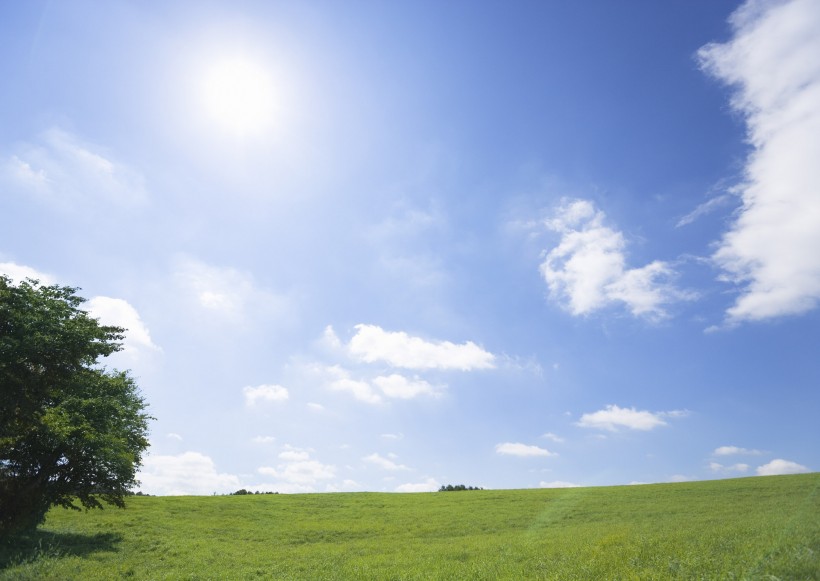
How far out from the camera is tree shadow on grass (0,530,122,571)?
29.0 m

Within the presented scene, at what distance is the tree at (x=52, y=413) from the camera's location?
1305 inches

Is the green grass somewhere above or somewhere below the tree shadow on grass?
above

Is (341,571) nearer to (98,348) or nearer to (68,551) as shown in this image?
(68,551)

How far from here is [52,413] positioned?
106 ft

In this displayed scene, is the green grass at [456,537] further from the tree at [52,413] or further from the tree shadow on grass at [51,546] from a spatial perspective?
the tree at [52,413]

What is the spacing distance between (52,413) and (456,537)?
3080 cm

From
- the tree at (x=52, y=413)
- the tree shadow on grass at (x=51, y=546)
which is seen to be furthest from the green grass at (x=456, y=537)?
the tree at (x=52, y=413)

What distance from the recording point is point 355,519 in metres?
47.8

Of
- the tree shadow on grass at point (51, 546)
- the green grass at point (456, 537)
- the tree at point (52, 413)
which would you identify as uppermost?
the tree at point (52, 413)

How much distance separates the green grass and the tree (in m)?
3.39

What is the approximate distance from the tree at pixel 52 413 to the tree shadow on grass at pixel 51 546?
222 centimetres

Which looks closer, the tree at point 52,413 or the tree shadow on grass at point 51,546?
the tree shadow on grass at point 51,546

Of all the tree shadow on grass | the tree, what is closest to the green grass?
the tree shadow on grass

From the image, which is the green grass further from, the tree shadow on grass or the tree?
the tree
